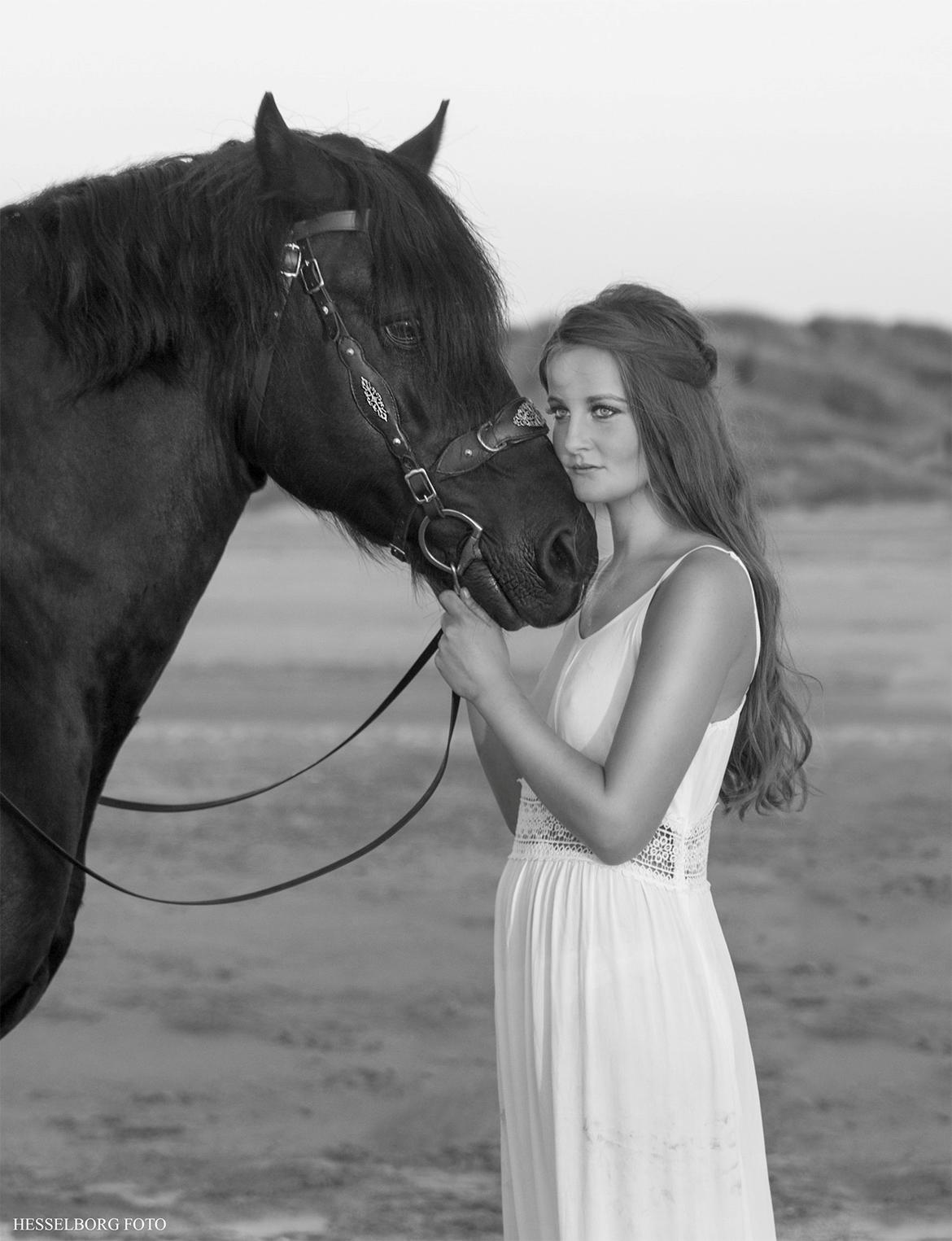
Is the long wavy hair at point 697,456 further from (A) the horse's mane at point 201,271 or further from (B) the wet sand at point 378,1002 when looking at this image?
(B) the wet sand at point 378,1002

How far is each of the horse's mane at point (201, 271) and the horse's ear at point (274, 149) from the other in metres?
0.04

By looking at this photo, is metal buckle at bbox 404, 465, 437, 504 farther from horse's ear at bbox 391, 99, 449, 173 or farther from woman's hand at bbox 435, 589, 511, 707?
horse's ear at bbox 391, 99, 449, 173

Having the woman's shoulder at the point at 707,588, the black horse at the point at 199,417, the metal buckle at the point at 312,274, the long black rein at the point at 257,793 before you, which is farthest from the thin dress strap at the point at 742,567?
the metal buckle at the point at 312,274

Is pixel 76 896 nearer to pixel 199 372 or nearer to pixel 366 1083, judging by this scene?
pixel 199 372

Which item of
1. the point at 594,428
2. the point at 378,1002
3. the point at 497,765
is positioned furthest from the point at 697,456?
the point at 378,1002

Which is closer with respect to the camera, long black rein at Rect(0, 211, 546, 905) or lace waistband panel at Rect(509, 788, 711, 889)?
long black rein at Rect(0, 211, 546, 905)

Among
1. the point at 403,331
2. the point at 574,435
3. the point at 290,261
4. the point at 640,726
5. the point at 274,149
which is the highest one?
the point at 274,149

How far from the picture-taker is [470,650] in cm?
218

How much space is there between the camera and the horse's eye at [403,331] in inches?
85.5

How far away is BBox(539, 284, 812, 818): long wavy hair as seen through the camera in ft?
7.46

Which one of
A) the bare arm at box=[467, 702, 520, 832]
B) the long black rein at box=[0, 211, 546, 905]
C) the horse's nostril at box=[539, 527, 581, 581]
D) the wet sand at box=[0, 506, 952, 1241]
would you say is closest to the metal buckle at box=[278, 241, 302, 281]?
the long black rein at box=[0, 211, 546, 905]

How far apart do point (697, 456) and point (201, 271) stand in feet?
2.83

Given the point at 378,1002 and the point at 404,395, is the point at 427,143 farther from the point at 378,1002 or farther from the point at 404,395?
the point at 378,1002

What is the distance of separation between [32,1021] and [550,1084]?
3.52m
